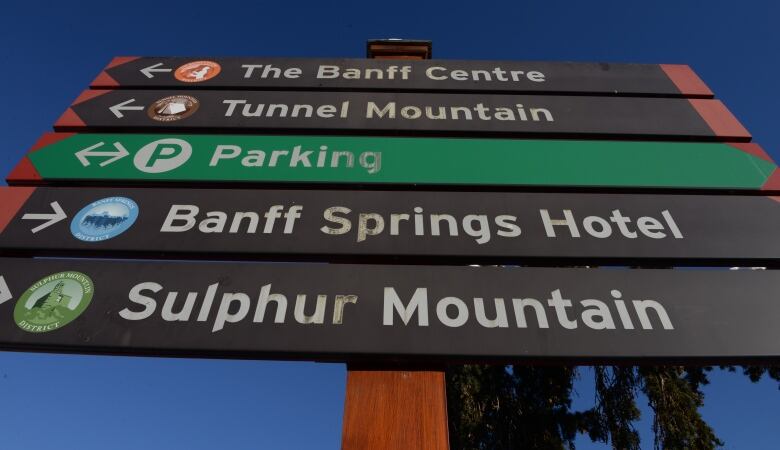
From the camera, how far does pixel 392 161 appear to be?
9.52 ft

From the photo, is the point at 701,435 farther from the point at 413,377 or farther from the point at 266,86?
the point at 266,86

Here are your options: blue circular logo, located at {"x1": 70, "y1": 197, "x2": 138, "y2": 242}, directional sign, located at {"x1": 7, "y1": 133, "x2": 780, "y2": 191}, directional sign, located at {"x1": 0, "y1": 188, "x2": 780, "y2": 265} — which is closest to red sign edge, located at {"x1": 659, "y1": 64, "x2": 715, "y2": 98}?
directional sign, located at {"x1": 7, "y1": 133, "x2": 780, "y2": 191}

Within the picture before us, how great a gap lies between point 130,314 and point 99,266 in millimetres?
355

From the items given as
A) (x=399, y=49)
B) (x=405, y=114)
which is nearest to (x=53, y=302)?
(x=405, y=114)

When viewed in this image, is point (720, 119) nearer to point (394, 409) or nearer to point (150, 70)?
point (394, 409)

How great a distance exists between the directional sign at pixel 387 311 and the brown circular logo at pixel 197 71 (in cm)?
188

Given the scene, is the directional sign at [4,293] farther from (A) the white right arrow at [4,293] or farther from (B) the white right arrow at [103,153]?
(B) the white right arrow at [103,153]

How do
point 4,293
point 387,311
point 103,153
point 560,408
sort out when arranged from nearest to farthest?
point 387,311, point 4,293, point 103,153, point 560,408

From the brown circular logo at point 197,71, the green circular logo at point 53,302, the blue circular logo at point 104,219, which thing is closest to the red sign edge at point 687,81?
the brown circular logo at point 197,71

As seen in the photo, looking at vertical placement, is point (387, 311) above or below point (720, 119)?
below

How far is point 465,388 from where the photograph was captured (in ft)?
21.8

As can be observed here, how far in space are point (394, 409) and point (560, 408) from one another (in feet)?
19.4

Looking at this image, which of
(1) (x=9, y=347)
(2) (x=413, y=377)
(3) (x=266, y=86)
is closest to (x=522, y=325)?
(2) (x=413, y=377)

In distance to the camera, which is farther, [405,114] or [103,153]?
[405,114]
